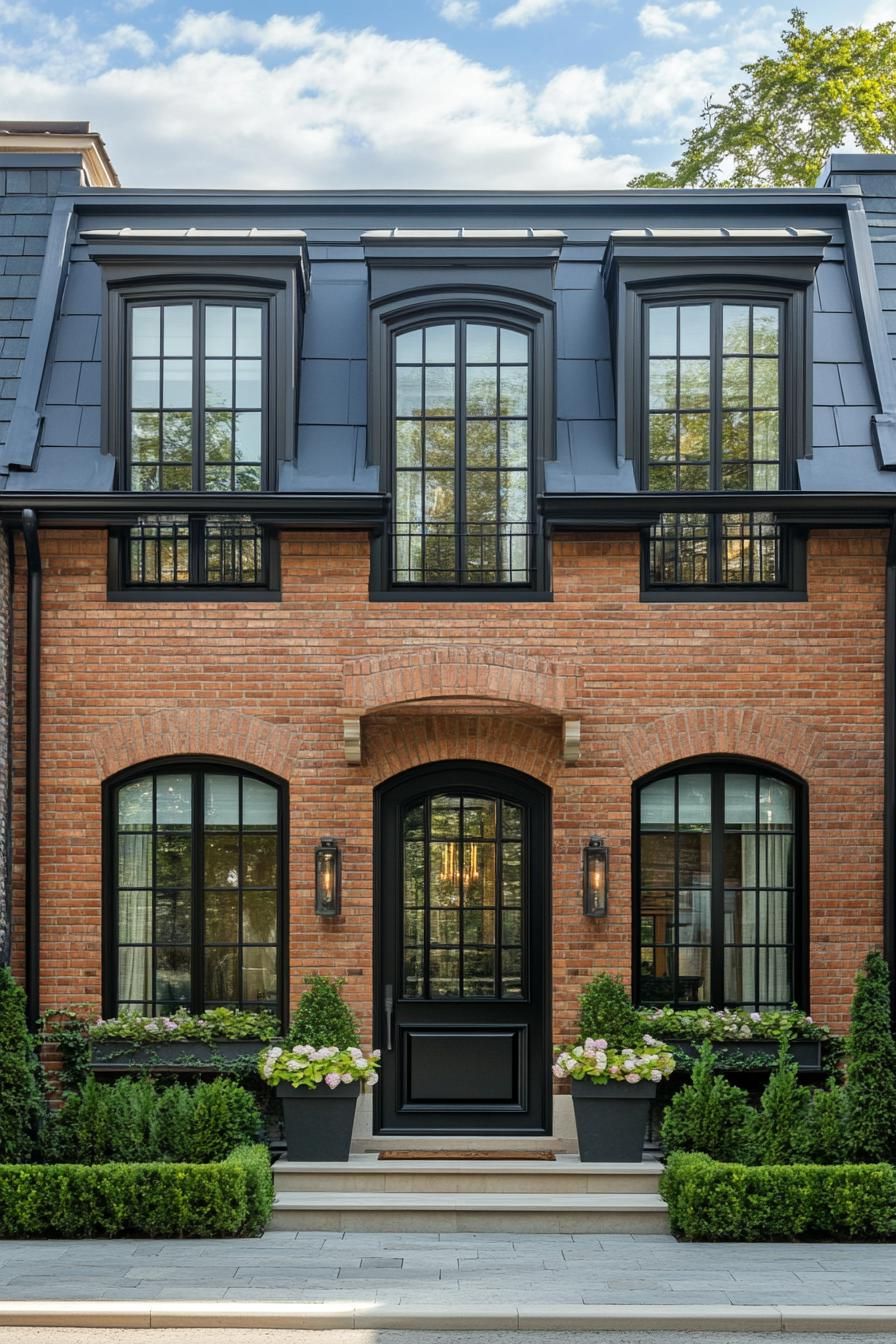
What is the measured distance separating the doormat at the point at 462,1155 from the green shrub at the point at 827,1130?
6.79 feet

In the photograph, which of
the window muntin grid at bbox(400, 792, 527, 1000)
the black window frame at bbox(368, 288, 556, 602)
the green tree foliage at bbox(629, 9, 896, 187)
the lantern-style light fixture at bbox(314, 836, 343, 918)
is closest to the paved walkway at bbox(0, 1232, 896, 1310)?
the window muntin grid at bbox(400, 792, 527, 1000)

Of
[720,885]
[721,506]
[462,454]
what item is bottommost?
[720,885]

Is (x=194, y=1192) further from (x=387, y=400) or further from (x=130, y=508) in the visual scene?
(x=387, y=400)

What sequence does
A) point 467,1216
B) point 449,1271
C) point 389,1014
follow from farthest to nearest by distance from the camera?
1. point 389,1014
2. point 467,1216
3. point 449,1271

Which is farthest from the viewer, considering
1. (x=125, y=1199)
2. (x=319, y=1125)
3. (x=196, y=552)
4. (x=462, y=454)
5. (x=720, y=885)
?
(x=462, y=454)

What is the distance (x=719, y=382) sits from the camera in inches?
449

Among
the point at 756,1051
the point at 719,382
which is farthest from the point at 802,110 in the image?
the point at 756,1051

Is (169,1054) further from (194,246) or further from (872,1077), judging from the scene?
(194,246)

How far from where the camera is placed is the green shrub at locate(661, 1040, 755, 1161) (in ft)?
32.3

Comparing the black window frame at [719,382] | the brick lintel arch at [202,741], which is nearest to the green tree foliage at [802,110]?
the black window frame at [719,382]

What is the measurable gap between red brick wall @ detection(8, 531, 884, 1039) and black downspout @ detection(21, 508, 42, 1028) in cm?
12

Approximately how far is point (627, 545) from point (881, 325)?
311cm

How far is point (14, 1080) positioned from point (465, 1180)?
3.45 meters

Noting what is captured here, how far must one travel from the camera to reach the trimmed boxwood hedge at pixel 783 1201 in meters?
9.12
